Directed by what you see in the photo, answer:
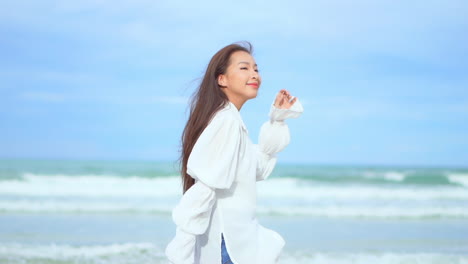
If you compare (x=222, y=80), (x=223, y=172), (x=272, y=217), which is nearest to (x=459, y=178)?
(x=272, y=217)

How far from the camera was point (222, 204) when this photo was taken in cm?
242

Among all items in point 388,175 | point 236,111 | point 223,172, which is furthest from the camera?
point 388,175

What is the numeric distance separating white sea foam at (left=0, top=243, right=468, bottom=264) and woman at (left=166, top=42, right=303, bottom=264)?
3118 mm

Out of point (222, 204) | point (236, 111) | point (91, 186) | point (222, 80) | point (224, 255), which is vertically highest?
point (222, 80)

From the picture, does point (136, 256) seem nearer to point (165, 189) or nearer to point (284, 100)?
point (284, 100)

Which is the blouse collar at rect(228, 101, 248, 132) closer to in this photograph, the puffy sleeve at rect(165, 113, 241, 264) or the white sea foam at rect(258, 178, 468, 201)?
the puffy sleeve at rect(165, 113, 241, 264)

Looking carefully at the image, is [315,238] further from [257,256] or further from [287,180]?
[287,180]

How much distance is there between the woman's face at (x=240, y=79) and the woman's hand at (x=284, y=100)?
14cm

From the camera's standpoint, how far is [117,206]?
998 cm

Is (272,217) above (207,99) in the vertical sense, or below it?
below

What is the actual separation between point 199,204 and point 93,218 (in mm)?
6744

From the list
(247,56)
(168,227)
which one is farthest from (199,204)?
(168,227)

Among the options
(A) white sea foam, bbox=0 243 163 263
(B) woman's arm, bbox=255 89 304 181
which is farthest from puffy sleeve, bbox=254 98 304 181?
(A) white sea foam, bbox=0 243 163 263

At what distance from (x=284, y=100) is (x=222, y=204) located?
0.66 meters
